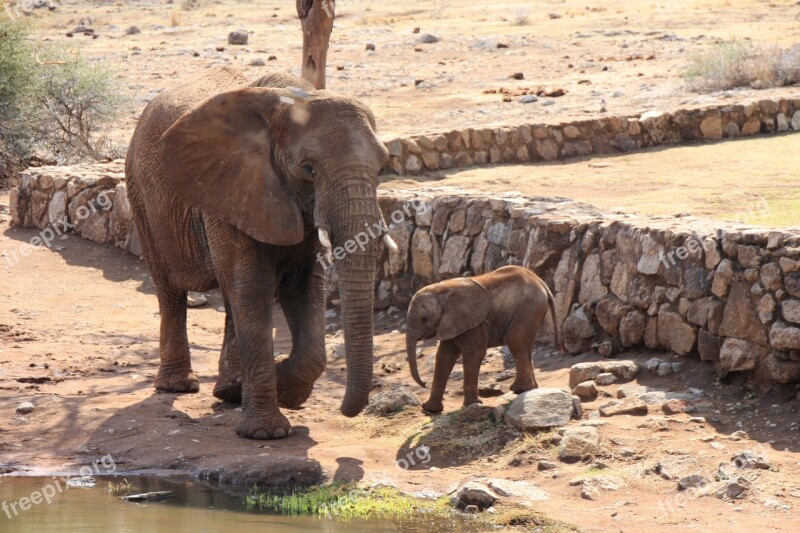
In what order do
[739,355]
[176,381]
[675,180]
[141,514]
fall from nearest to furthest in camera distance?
[141,514] → [739,355] → [176,381] → [675,180]

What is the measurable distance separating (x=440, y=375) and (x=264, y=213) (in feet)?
6.02

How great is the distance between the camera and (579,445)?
314 inches

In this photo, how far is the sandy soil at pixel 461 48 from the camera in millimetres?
20516

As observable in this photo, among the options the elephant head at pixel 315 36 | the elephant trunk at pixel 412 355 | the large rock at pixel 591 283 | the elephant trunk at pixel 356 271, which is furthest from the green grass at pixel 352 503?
the elephant head at pixel 315 36

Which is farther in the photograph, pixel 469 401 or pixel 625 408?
pixel 469 401

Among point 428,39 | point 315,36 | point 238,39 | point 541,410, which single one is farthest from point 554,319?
point 238,39

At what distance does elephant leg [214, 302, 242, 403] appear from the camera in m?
9.40

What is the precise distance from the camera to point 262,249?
344 inches

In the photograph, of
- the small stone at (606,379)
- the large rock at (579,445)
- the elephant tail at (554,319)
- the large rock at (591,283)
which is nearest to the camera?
the large rock at (579,445)

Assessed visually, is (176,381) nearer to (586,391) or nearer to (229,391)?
(229,391)

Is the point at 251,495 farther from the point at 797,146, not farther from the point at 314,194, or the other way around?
the point at 797,146

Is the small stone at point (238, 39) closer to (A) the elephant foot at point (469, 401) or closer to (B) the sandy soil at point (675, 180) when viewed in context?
(B) the sandy soil at point (675, 180)

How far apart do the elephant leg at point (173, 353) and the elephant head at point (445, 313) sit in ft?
7.51

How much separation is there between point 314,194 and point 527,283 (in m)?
1.97
